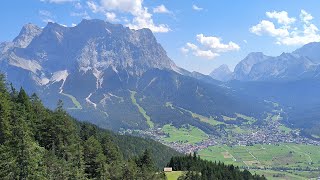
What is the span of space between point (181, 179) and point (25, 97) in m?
42.3

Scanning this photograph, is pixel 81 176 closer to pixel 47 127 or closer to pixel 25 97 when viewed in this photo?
pixel 47 127

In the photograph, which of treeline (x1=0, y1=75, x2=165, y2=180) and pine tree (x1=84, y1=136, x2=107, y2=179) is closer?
treeline (x1=0, y1=75, x2=165, y2=180)

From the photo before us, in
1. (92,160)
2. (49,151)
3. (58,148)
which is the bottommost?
(92,160)

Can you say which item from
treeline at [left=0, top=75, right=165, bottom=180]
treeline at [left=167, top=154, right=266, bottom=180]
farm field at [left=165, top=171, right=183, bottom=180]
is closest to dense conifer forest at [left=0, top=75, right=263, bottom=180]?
treeline at [left=0, top=75, right=165, bottom=180]

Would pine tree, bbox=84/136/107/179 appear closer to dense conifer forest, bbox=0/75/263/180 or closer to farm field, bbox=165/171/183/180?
dense conifer forest, bbox=0/75/263/180

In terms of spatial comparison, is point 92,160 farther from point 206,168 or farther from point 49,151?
point 206,168

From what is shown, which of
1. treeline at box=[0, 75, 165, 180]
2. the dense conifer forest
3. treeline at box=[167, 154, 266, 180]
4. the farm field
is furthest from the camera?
treeline at box=[167, 154, 266, 180]

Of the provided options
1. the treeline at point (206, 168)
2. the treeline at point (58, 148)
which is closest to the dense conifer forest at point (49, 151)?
the treeline at point (58, 148)

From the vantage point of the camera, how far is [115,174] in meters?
84.7

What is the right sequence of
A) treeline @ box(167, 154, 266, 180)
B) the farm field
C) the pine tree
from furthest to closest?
treeline @ box(167, 154, 266, 180)
the farm field
the pine tree

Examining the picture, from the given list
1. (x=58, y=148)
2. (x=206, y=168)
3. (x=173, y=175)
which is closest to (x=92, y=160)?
(x=58, y=148)

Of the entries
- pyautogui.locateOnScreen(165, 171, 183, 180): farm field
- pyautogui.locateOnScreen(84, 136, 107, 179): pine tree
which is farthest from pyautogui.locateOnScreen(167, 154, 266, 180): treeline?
pyautogui.locateOnScreen(84, 136, 107, 179): pine tree

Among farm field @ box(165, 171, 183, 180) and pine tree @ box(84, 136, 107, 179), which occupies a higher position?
pine tree @ box(84, 136, 107, 179)

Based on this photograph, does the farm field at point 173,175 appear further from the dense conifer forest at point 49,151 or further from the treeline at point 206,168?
the dense conifer forest at point 49,151
